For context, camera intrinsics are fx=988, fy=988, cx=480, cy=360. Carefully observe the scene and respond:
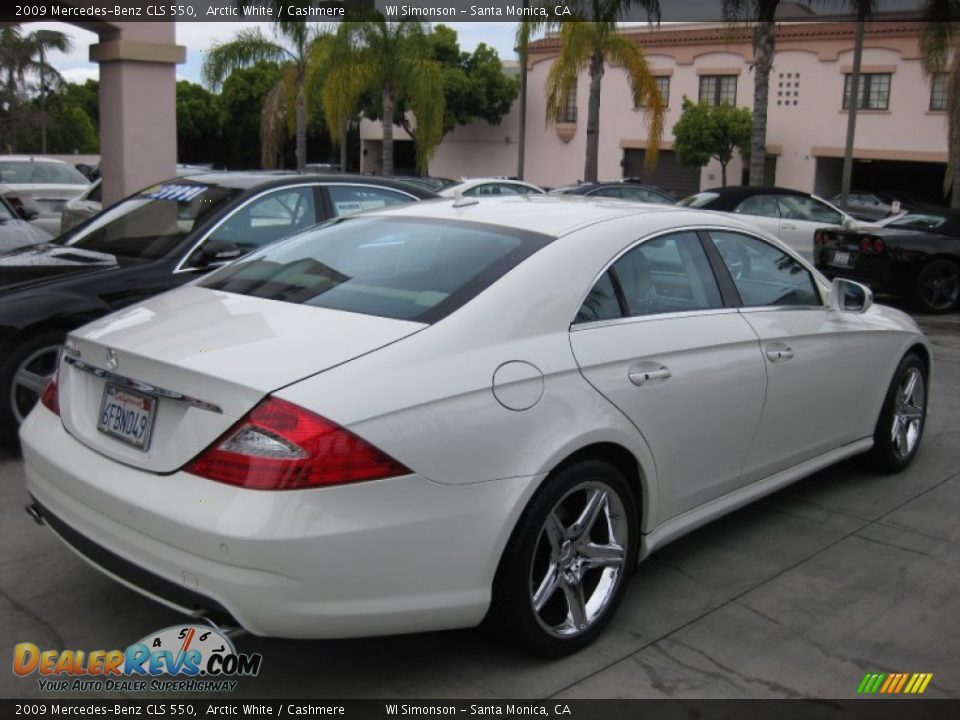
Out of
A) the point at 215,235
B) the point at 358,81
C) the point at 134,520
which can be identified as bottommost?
the point at 134,520

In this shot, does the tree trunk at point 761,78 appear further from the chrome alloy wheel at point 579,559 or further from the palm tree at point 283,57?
the chrome alloy wheel at point 579,559

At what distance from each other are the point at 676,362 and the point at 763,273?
111 cm

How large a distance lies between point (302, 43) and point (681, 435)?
26609mm

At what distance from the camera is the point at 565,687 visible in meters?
3.32

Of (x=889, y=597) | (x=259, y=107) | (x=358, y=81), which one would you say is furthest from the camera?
(x=259, y=107)

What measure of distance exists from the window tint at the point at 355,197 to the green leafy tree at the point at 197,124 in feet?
169

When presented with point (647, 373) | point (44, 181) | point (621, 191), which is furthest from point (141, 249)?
point (621, 191)

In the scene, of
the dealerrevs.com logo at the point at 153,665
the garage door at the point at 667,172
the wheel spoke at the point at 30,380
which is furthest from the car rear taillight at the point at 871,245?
the garage door at the point at 667,172

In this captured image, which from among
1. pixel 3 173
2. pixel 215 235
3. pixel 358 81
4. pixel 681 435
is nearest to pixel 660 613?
pixel 681 435

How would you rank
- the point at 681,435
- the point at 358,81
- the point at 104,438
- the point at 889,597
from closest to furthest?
1. the point at 104,438
2. the point at 681,435
3. the point at 889,597
4. the point at 358,81

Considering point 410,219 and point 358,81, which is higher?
point 358,81

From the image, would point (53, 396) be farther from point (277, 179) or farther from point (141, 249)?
point (277, 179)

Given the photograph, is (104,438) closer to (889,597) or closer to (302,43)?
(889,597)

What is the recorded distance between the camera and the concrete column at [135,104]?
12242 mm
